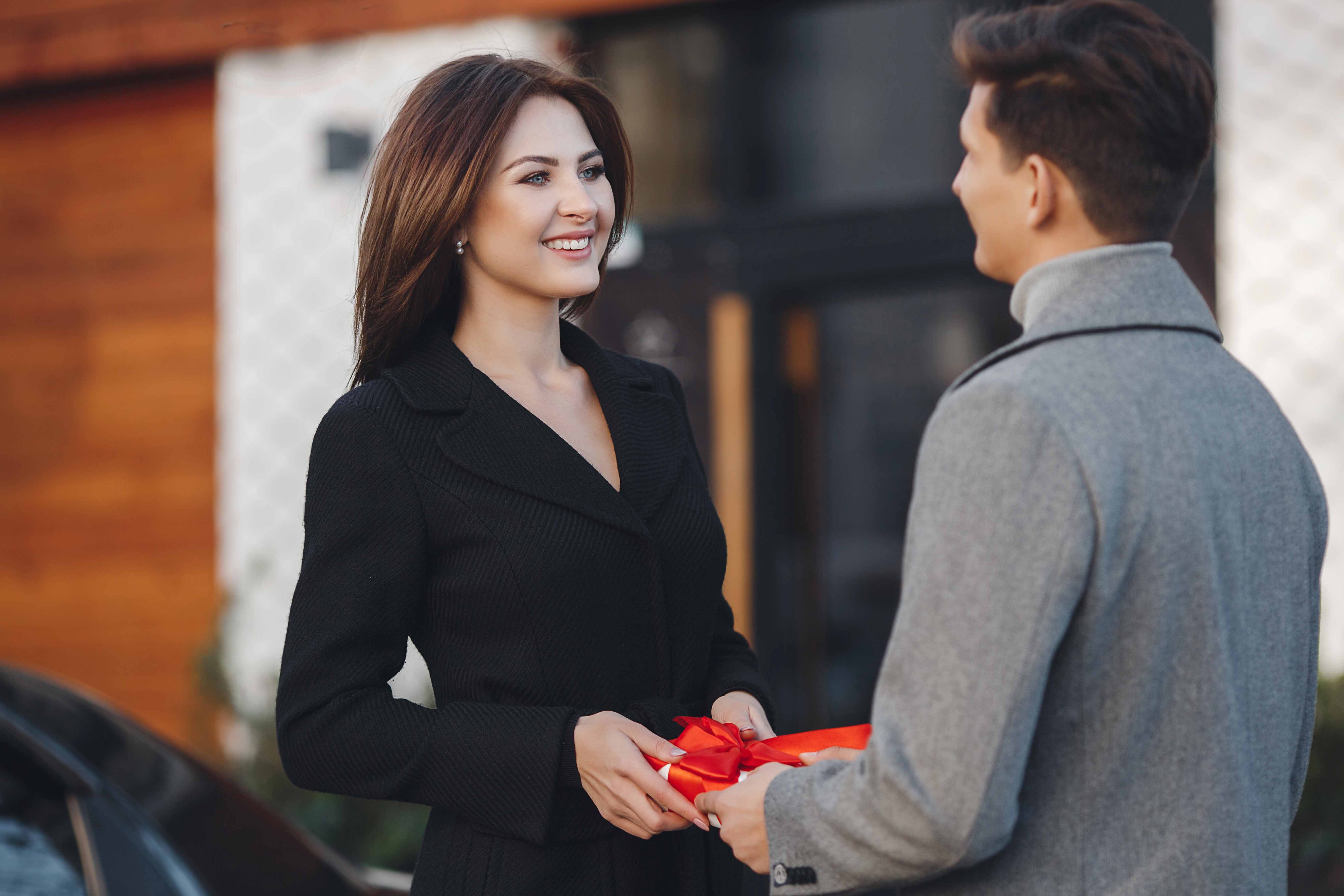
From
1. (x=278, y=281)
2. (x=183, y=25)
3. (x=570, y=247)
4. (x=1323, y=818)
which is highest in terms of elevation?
(x=183, y=25)

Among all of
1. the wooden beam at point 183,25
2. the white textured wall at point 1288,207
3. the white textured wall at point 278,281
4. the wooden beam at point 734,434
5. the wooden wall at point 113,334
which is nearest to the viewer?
the white textured wall at point 1288,207

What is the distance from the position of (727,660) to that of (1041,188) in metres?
0.92

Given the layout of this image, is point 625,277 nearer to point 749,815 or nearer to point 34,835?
point 34,835

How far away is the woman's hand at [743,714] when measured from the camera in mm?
1747

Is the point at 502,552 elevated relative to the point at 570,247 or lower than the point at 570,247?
lower

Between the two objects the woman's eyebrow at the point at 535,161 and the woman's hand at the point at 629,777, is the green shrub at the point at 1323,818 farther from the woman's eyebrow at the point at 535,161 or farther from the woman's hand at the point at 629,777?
the woman's eyebrow at the point at 535,161

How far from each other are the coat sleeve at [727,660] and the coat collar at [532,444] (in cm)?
12

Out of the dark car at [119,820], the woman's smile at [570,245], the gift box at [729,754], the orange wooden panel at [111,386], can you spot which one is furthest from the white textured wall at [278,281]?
the gift box at [729,754]

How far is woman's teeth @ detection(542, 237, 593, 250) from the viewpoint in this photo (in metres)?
1.83

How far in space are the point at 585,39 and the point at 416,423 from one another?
387 cm

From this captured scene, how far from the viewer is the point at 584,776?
62.9 inches

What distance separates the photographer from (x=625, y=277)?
16.8 feet

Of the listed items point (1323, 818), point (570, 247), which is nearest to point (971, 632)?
point (570, 247)

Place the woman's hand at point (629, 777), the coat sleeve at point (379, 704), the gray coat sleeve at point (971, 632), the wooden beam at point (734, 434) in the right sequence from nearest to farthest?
the gray coat sleeve at point (971, 632), the woman's hand at point (629, 777), the coat sleeve at point (379, 704), the wooden beam at point (734, 434)
